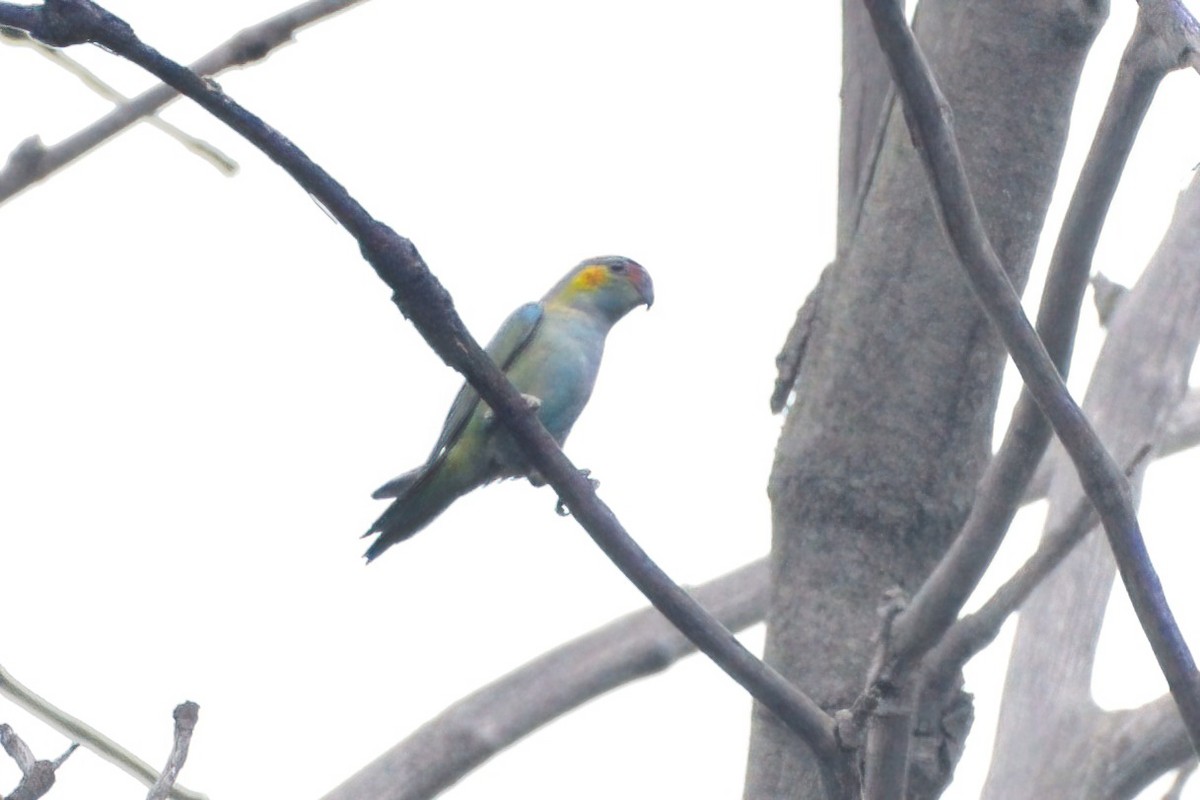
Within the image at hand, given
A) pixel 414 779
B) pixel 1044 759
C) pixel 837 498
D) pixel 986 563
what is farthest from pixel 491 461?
pixel 986 563

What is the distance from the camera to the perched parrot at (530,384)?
14.8ft

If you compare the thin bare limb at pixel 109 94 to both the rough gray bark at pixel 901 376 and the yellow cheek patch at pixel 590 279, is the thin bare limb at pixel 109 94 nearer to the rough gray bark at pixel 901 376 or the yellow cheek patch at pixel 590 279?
the rough gray bark at pixel 901 376

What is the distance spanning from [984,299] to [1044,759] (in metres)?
2.74

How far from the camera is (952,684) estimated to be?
2873 mm

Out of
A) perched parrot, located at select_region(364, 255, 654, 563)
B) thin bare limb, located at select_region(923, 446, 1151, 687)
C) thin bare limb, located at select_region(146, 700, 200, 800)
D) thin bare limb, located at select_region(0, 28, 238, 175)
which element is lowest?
thin bare limb, located at select_region(146, 700, 200, 800)

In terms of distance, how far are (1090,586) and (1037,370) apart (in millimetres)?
2981

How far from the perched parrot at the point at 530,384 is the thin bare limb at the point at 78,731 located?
1.80 m

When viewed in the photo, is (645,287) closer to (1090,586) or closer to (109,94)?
(1090,586)

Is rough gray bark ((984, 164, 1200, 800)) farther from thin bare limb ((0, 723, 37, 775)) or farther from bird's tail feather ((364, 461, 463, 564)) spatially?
thin bare limb ((0, 723, 37, 775))

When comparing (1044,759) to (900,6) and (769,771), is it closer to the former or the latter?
(769,771)

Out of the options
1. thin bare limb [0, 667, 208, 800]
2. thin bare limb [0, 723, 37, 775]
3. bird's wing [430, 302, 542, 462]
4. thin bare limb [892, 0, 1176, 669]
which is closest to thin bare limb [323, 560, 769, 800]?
bird's wing [430, 302, 542, 462]

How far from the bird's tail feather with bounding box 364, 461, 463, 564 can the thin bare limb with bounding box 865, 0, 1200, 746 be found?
98.2 inches

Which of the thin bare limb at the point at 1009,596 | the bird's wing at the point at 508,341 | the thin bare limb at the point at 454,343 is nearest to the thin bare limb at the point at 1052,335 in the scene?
the thin bare limb at the point at 1009,596

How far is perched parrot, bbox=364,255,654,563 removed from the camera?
450cm
